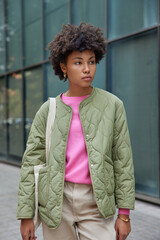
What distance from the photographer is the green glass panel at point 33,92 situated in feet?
33.2

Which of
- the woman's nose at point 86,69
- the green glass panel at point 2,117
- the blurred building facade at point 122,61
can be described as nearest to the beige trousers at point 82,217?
the woman's nose at point 86,69

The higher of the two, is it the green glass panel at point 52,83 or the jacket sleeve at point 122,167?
the green glass panel at point 52,83

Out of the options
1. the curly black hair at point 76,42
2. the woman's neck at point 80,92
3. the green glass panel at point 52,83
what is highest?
the green glass panel at point 52,83

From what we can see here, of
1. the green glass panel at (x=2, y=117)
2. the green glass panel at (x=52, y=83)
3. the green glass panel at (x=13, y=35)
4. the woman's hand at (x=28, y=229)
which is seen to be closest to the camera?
the woman's hand at (x=28, y=229)

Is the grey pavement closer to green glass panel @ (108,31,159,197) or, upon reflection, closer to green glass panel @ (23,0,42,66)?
green glass panel @ (108,31,159,197)

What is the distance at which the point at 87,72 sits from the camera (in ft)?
6.86

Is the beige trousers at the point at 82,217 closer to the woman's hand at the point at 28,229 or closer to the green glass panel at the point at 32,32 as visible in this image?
the woman's hand at the point at 28,229

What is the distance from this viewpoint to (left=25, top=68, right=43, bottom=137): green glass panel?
10131 mm

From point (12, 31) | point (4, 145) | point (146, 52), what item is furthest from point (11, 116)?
point (146, 52)

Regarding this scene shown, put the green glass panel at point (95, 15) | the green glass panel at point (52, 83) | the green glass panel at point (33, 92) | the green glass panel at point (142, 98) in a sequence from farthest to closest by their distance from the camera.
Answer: the green glass panel at point (33, 92) → the green glass panel at point (52, 83) → the green glass panel at point (95, 15) → the green glass panel at point (142, 98)

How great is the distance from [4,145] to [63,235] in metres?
10.6

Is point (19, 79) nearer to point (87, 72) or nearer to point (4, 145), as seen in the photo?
point (4, 145)

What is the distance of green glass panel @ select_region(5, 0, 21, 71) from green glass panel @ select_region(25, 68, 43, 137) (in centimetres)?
82

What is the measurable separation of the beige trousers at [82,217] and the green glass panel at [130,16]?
4.73m
